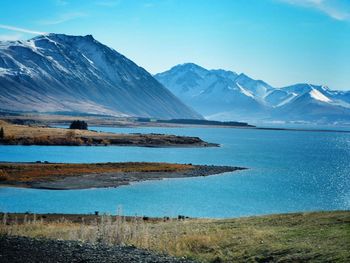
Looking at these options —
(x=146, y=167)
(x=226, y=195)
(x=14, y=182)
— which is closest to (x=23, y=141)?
(x=146, y=167)

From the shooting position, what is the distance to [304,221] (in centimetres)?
2922

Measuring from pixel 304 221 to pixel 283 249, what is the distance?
8.25 m

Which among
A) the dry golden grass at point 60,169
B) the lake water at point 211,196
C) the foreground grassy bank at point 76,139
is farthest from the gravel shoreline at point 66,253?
the foreground grassy bank at point 76,139

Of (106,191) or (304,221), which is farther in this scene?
(106,191)

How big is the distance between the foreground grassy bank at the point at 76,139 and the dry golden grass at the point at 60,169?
56.8 metres

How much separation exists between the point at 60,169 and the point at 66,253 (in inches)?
2669

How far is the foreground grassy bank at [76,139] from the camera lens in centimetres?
14725

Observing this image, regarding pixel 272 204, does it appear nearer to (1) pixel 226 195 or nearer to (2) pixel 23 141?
(1) pixel 226 195

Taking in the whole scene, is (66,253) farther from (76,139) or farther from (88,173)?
(76,139)

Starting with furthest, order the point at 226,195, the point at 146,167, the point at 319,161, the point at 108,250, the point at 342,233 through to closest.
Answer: the point at 319,161 < the point at 146,167 < the point at 226,195 < the point at 342,233 < the point at 108,250

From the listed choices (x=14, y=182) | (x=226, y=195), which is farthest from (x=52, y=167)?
(x=226, y=195)

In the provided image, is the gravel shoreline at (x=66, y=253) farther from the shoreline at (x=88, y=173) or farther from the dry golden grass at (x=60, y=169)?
the dry golden grass at (x=60, y=169)

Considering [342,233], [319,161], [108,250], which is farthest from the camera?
[319,161]

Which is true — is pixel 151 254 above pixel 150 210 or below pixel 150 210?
above
